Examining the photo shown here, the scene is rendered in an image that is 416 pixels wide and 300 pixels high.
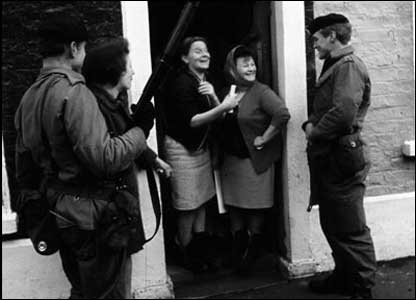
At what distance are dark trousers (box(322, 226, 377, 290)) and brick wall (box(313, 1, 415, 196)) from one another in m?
0.89

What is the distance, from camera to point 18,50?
4266 mm

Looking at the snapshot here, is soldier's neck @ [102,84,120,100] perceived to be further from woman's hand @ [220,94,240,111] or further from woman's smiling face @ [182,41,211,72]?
woman's smiling face @ [182,41,211,72]

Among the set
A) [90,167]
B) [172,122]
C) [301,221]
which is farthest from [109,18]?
[301,221]

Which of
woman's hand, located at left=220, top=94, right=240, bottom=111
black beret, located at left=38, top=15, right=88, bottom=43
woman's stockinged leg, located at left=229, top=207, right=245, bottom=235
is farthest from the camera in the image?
woman's stockinged leg, located at left=229, top=207, right=245, bottom=235

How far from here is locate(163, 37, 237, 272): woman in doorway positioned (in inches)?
176

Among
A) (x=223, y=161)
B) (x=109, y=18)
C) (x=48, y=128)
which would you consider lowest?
(x=223, y=161)

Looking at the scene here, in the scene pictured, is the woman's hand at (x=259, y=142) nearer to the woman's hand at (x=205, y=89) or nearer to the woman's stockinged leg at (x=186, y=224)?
the woman's hand at (x=205, y=89)

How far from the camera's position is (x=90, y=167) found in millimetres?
3117

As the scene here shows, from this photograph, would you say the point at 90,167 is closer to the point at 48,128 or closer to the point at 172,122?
the point at 48,128

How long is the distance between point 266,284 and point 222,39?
1929mm

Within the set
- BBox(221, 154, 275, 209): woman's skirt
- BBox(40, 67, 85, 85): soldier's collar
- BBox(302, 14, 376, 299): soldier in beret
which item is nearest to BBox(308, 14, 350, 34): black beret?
BBox(302, 14, 376, 299): soldier in beret

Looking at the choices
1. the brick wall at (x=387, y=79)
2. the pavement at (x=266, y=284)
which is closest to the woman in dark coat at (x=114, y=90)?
the pavement at (x=266, y=284)

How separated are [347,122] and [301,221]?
114 centimetres

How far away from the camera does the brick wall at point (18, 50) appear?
424 cm
